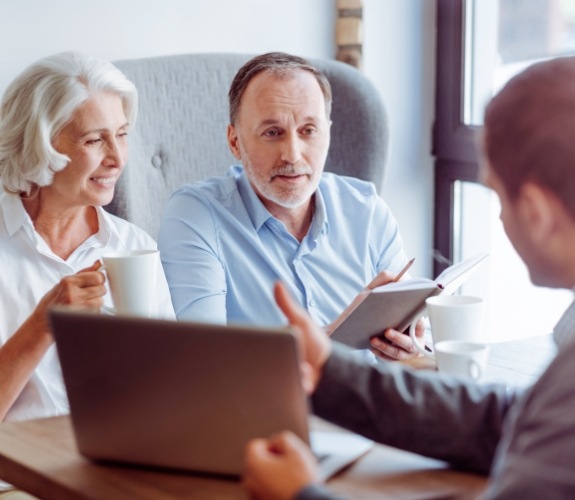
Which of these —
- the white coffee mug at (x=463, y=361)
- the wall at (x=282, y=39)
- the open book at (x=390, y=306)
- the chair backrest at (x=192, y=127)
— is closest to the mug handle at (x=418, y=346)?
the open book at (x=390, y=306)

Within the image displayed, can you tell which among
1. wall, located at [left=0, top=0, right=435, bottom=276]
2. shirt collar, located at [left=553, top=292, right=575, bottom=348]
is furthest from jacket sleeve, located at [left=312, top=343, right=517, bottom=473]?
wall, located at [left=0, top=0, right=435, bottom=276]

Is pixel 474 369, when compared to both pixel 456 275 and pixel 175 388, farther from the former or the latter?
pixel 175 388

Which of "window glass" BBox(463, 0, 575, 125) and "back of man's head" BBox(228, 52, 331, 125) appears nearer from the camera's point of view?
"back of man's head" BBox(228, 52, 331, 125)

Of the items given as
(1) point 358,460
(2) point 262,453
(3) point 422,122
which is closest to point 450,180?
(3) point 422,122

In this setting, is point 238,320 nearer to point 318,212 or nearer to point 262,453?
point 318,212

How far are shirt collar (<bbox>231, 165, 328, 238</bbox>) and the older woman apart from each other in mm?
284

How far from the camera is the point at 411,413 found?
4.05 feet

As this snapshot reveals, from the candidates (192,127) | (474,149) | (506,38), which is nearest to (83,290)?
(192,127)

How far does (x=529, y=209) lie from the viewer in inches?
41.2

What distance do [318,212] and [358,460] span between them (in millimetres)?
1107

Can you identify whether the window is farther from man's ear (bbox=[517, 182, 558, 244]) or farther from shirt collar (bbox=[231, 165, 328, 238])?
man's ear (bbox=[517, 182, 558, 244])

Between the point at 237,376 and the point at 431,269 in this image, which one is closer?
the point at 237,376

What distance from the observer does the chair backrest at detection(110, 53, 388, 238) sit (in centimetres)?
243

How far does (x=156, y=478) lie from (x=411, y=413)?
33 cm
